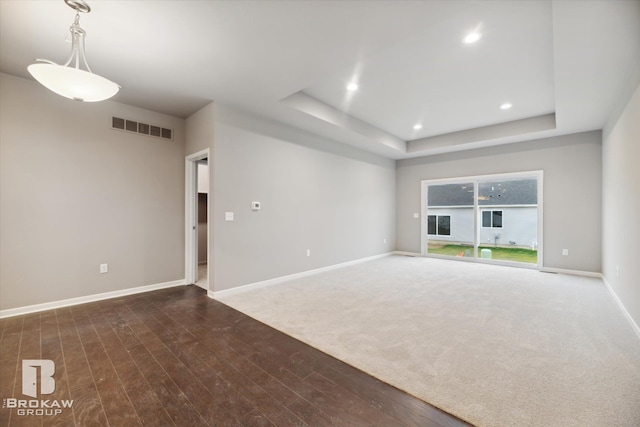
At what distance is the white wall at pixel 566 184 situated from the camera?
16.5 feet

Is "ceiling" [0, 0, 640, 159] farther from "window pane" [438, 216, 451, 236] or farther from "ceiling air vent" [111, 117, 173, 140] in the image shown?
"window pane" [438, 216, 451, 236]

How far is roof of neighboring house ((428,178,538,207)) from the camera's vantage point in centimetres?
589

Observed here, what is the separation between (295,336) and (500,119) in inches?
224

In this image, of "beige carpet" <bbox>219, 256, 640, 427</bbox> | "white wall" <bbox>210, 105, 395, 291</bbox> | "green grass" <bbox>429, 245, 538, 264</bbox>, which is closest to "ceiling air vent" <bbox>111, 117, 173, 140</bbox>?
"white wall" <bbox>210, 105, 395, 291</bbox>

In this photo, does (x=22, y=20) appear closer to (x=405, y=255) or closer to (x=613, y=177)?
(x=613, y=177)

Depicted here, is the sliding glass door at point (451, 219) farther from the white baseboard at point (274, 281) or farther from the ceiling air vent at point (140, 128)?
the ceiling air vent at point (140, 128)

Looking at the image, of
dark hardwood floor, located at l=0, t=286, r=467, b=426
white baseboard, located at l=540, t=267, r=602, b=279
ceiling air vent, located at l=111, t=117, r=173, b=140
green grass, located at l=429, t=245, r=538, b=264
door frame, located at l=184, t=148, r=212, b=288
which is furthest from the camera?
green grass, located at l=429, t=245, r=538, b=264

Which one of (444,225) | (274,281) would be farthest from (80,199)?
(444,225)

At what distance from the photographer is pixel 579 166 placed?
5.19 m

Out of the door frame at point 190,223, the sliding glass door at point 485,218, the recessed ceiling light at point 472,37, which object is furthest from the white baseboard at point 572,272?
the door frame at point 190,223

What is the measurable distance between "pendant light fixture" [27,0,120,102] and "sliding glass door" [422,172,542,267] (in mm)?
7080

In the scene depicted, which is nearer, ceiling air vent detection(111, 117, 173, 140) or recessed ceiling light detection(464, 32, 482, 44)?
recessed ceiling light detection(464, 32, 482, 44)

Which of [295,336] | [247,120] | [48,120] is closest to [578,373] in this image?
[295,336]

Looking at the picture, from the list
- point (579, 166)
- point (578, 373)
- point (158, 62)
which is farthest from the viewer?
point (579, 166)
